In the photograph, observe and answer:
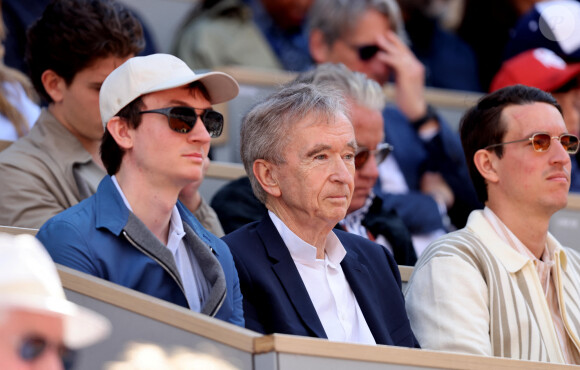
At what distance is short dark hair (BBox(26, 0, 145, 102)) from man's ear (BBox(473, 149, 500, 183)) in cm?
131

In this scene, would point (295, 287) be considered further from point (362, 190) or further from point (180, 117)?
point (362, 190)

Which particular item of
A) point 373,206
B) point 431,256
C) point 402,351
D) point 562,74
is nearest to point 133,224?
point 402,351

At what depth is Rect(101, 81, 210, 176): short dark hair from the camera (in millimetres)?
3014

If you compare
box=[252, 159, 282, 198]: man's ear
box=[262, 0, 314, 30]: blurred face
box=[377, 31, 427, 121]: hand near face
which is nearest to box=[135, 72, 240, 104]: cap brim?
box=[252, 159, 282, 198]: man's ear

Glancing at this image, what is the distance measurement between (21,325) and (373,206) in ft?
9.02

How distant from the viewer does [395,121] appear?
5500 mm

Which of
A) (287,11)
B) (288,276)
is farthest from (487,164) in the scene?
(287,11)

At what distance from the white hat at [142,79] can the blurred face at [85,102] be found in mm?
685

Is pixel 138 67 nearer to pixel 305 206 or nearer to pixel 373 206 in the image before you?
pixel 305 206

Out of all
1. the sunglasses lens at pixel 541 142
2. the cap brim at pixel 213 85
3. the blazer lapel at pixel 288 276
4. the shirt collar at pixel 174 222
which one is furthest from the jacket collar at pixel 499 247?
Answer: the shirt collar at pixel 174 222

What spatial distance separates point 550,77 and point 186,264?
258cm

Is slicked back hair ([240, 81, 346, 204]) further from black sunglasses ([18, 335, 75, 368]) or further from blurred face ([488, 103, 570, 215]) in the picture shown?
black sunglasses ([18, 335, 75, 368])

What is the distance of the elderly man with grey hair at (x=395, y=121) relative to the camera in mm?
5344

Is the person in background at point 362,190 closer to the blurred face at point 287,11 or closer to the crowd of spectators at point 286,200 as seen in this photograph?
the crowd of spectators at point 286,200
